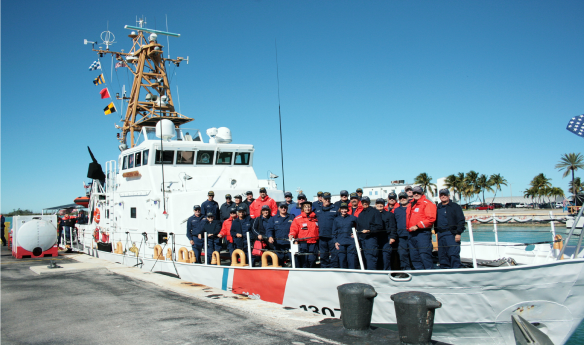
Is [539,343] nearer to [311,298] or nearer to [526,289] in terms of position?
[526,289]

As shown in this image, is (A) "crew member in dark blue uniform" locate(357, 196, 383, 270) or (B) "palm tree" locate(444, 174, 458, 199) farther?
(B) "palm tree" locate(444, 174, 458, 199)

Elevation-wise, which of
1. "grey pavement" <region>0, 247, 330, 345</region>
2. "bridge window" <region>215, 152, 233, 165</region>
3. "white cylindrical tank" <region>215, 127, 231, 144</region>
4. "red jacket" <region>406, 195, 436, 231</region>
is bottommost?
"grey pavement" <region>0, 247, 330, 345</region>

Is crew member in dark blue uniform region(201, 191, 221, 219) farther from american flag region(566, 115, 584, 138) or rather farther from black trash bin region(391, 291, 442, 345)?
american flag region(566, 115, 584, 138)

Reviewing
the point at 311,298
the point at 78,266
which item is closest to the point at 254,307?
the point at 311,298

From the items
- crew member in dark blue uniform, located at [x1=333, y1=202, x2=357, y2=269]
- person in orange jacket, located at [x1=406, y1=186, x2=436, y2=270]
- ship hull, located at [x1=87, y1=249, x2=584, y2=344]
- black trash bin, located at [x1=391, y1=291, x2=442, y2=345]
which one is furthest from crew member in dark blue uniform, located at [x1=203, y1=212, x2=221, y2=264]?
black trash bin, located at [x1=391, y1=291, x2=442, y2=345]

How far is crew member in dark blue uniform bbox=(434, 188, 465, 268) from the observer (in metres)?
5.75

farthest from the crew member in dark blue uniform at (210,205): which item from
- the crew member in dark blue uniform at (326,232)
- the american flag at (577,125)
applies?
the american flag at (577,125)

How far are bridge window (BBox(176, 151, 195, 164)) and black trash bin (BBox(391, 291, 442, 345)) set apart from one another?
8.58 metres

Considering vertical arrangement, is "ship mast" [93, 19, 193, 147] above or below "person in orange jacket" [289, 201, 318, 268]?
above

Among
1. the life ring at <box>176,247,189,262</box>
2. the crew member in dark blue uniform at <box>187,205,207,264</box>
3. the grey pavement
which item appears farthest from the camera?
the life ring at <box>176,247,189,262</box>

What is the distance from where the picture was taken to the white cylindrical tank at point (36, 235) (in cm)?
1395

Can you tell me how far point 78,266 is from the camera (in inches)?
445

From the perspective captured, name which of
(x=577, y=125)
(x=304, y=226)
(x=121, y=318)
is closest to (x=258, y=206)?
(x=304, y=226)

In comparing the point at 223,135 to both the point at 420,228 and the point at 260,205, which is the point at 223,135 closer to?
the point at 260,205
